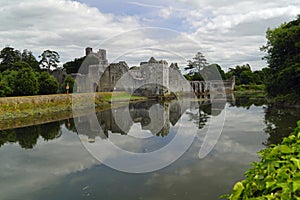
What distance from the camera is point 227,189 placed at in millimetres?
5742

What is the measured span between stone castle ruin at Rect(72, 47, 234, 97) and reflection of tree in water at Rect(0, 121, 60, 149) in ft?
71.9

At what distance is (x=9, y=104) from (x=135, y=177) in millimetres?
16164

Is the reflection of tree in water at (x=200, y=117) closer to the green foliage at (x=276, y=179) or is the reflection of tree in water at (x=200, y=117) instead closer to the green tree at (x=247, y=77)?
the green foliage at (x=276, y=179)

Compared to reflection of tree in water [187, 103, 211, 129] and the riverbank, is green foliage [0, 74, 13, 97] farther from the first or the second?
reflection of tree in water [187, 103, 211, 129]

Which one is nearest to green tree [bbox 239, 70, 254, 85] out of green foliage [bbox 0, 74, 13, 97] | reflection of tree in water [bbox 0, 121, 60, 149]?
green foliage [bbox 0, 74, 13, 97]

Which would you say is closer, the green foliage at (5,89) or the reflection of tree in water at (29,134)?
the reflection of tree in water at (29,134)

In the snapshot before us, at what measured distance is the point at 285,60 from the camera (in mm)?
22438

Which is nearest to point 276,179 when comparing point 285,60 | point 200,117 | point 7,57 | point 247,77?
point 200,117

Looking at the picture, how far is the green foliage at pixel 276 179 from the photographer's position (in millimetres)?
1392

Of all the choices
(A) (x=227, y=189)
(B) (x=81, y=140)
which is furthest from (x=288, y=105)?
(A) (x=227, y=189)

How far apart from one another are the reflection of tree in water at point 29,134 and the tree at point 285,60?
1635cm

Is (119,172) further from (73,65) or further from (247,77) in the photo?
(247,77)

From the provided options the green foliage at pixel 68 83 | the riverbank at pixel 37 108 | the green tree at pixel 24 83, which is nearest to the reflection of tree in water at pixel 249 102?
the riverbank at pixel 37 108

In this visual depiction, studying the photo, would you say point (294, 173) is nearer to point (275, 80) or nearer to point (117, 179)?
point (117, 179)
